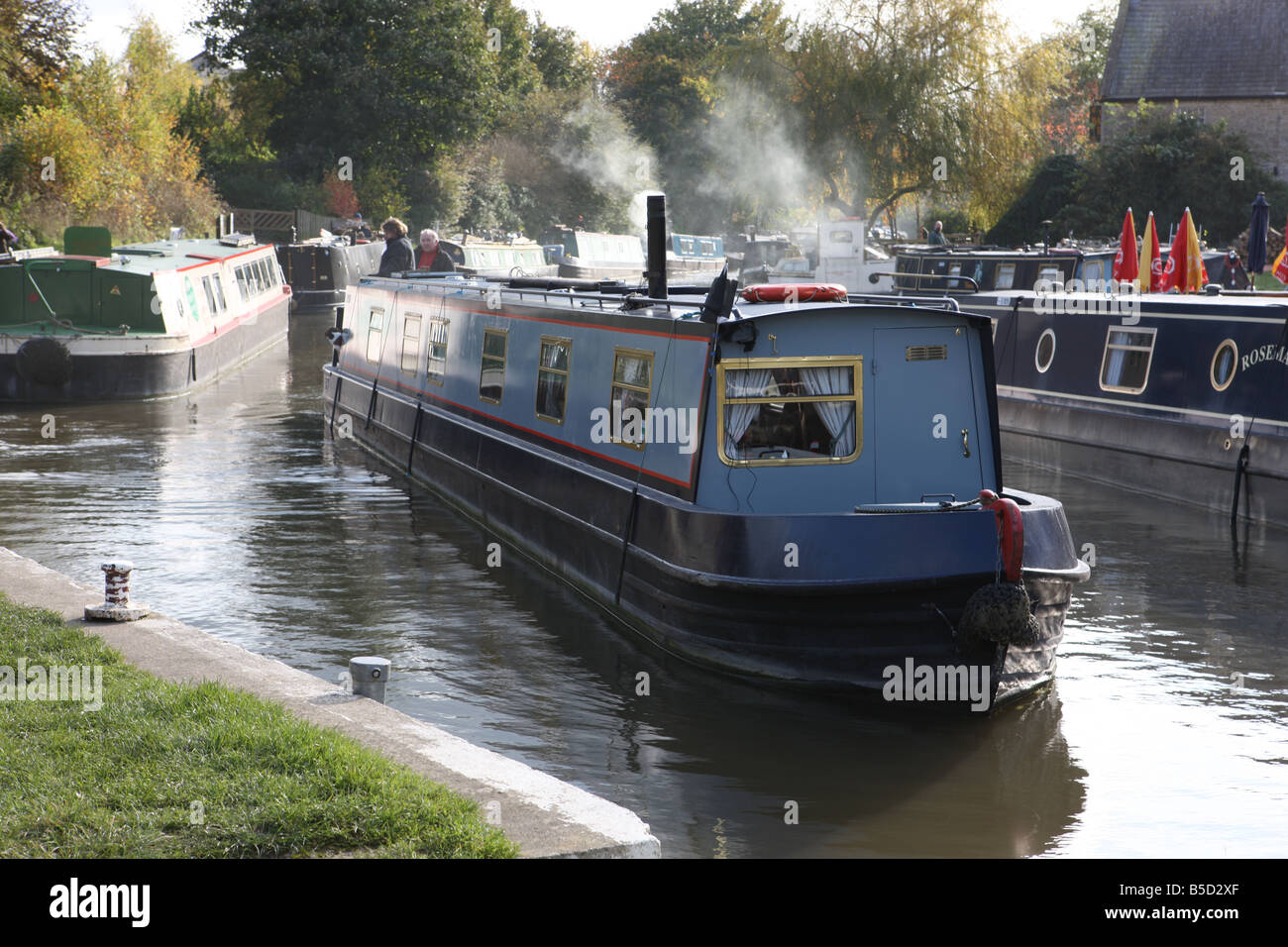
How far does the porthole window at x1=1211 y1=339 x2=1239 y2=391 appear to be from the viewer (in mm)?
13570

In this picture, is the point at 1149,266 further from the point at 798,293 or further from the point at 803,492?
the point at 803,492

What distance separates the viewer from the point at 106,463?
1543 cm

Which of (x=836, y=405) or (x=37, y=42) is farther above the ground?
(x=37, y=42)

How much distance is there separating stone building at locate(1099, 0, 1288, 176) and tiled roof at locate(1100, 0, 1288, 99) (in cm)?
3

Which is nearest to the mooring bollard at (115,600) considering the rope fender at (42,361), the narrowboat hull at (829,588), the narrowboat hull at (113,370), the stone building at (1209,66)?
the narrowboat hull at (829,588)

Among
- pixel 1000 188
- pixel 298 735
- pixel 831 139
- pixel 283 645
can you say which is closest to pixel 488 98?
pixel 831 139

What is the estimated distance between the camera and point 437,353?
48.2 ft

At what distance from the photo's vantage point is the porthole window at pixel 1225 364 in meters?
13.6

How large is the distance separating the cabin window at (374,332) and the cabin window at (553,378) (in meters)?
6.10

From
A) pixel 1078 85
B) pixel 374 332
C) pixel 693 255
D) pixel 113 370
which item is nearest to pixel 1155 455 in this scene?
pixel 374 332

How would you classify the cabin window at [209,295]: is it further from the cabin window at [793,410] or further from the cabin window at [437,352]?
the cabin window at [793,410]

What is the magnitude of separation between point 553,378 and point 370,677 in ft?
16.3

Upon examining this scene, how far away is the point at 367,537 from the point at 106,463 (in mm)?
4679
